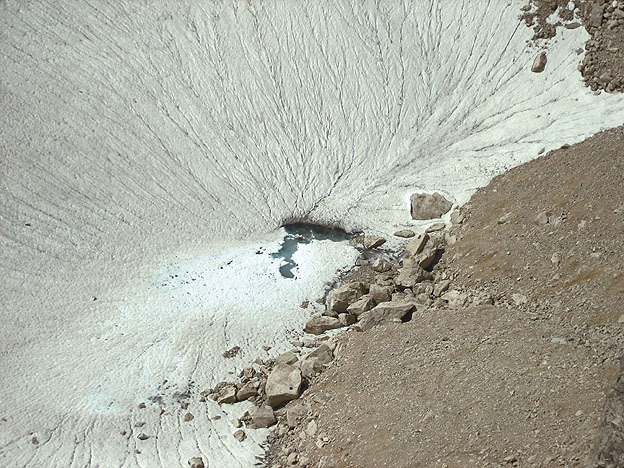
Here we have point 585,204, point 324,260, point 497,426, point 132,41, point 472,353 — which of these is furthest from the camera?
point 132,41

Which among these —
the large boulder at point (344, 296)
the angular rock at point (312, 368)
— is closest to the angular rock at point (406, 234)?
A: the large boulder at point (344, 296)

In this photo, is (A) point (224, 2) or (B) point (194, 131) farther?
(A) point (224, 2)

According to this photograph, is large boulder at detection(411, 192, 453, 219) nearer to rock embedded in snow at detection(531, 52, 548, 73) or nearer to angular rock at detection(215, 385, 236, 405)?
rock embedded in snow at detection(531, 52, 548, 73)

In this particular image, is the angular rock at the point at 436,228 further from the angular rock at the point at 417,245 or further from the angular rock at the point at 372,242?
the angular rock at the point at 372,242

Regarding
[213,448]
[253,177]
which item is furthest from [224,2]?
[213,448]

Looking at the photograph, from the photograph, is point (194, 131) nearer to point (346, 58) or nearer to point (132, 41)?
point (132, 41)

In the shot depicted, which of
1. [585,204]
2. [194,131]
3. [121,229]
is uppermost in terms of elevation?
[194,131]
